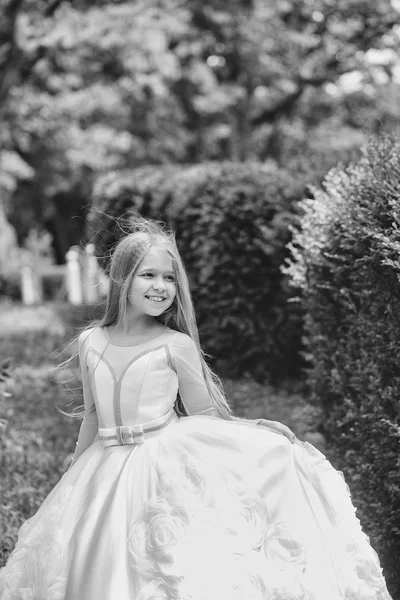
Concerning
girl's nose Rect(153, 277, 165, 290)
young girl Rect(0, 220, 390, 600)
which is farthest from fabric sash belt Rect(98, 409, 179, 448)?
girl's nose Rect(153, 277, 165, 290)

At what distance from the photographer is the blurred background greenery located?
3.91 meters

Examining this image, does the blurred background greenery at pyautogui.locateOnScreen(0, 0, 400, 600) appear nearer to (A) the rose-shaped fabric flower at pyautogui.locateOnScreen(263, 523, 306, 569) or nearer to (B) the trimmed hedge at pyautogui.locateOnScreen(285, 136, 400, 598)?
(B) the trimmed hedge at pyautogui.locateOnScreen(285, 136, 400, 598)

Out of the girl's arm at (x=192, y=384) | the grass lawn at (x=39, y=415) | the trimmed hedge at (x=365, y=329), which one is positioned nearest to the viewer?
the girl's arm at (x=192, y=384)

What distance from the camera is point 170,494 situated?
2820 millimetres

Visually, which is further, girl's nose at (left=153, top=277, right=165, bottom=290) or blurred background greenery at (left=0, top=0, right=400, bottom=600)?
blurred background greenery at (left=0, top=0, right=400, bottom=600)

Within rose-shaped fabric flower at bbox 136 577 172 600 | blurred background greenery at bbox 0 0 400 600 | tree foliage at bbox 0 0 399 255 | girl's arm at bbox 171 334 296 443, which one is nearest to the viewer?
rose-shaped fabric flower at bbox 136 577 172 600

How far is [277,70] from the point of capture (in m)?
21.7

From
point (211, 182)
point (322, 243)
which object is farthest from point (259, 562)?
point (211, 182)

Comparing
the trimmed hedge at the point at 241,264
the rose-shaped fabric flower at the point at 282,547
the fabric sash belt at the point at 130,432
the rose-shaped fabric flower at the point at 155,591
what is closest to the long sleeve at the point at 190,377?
the fabric sash belt at the point at 130,432

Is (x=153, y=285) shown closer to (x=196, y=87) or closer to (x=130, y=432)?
(x=130, y=432)

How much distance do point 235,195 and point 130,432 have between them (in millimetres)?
5128

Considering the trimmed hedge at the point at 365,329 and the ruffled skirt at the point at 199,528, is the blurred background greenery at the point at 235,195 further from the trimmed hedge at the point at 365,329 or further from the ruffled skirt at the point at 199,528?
the ruffled skirt at the point at 199,528

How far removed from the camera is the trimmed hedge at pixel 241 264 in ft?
25.0

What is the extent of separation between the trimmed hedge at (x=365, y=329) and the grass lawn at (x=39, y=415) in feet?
1.88
